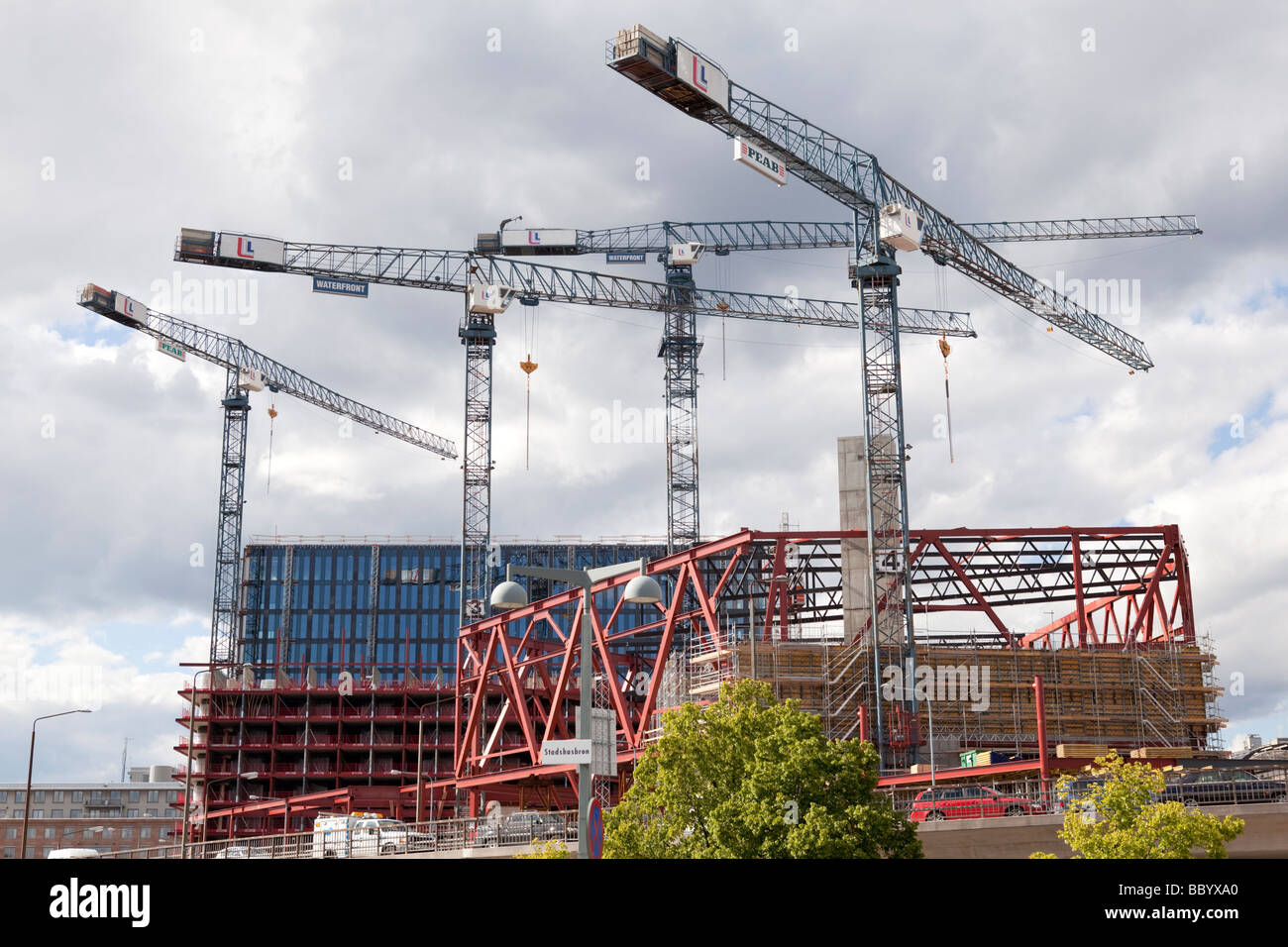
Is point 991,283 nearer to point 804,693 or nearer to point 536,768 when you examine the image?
point 804,693

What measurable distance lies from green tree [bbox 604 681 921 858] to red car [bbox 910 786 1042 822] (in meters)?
13.8

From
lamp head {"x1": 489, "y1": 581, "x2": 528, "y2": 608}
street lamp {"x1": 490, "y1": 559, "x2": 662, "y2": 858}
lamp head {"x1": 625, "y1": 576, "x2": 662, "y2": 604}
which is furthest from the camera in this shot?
lamp head {"x1": 625, "y1": 576, "x2": 662, "y2": 604}

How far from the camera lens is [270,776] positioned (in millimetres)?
123312

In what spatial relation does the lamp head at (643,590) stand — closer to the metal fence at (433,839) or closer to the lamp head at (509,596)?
the lamp head at (509,596)

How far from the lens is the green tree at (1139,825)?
34.3 m

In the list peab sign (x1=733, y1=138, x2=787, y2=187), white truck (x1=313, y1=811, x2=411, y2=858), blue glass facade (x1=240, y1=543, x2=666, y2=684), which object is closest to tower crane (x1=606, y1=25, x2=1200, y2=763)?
peab sign (x1=733, y1=138, x2=787, y2=187)

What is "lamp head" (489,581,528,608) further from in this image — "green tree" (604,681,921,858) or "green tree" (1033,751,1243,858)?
"green tree" (1033,751,1243,858)

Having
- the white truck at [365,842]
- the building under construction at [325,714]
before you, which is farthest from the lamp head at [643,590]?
the building under construction at [325,714]

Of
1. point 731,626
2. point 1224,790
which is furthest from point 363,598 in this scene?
point 1224,790

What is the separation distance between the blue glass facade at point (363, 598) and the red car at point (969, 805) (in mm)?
113833

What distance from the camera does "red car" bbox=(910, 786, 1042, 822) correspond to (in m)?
49.3
